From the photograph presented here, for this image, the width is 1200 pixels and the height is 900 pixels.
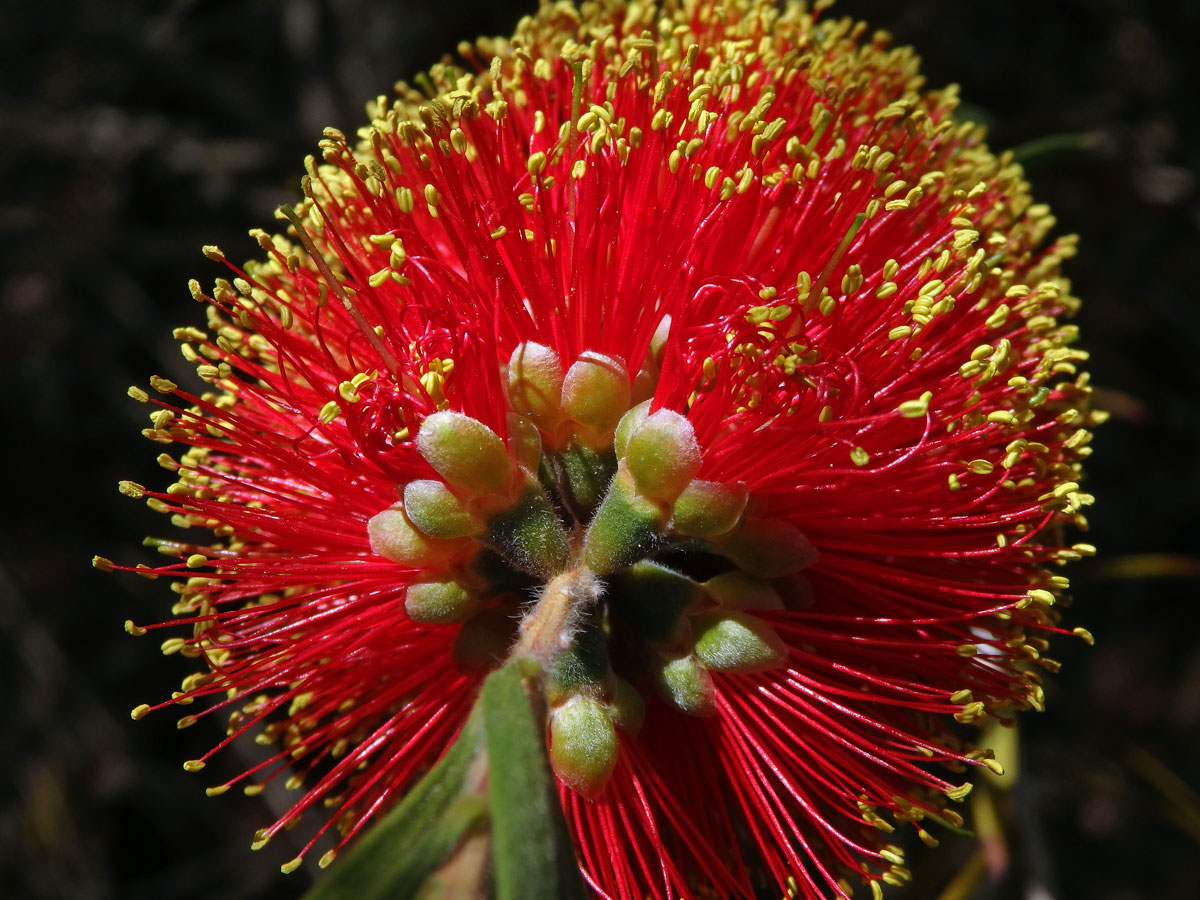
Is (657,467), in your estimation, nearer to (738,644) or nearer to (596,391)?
(596,391)

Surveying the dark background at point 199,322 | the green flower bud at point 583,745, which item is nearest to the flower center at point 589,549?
the green flower bud at point 583,745

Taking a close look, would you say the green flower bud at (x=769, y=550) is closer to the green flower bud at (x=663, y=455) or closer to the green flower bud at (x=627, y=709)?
the green flower bud at (x=663, y=455)

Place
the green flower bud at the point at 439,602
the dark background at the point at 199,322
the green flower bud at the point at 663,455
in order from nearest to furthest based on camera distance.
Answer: the green flower bud at the point at 663,455, the green flower bud at the point at 439,602, the dark background at the point at 199,322

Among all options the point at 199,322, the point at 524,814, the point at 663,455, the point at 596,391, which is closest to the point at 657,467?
the point at 663,455

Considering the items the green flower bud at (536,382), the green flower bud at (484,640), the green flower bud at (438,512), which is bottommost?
the green flower bud at (484,640)

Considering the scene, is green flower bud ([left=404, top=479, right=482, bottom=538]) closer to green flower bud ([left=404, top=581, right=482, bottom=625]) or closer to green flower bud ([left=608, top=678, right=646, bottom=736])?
green flower bud ([left=404, top=581, right=482, bottom=625])

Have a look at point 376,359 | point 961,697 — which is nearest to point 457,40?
point 376,359

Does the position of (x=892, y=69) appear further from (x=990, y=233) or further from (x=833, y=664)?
(x=833, y=664)
